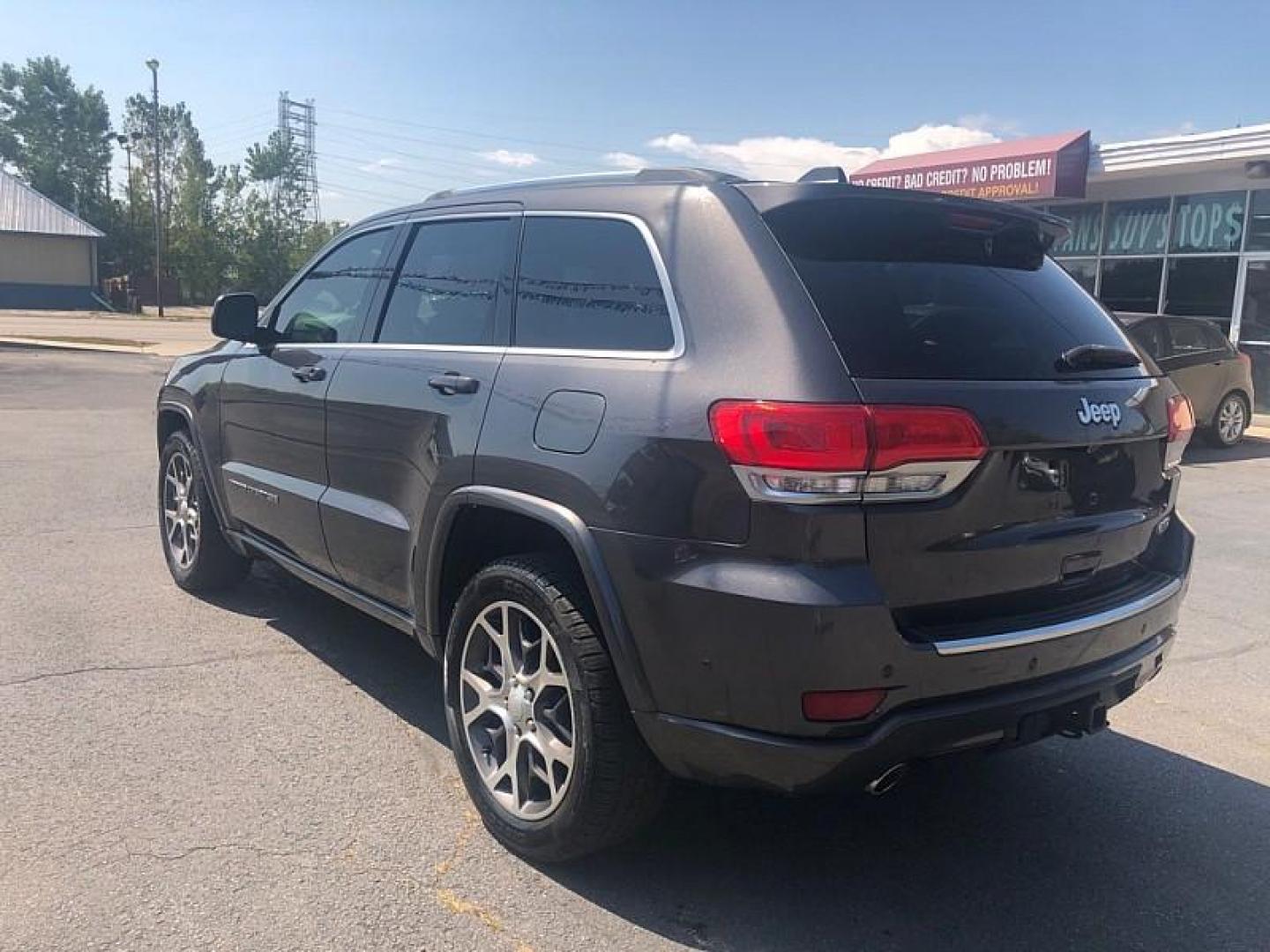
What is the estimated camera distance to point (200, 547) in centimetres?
541

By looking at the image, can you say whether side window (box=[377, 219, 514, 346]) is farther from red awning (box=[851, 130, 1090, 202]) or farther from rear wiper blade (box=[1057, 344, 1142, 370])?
red awning (box=[851, 130, 1090, 202])

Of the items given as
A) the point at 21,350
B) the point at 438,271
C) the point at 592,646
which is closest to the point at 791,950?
the point at 592,646

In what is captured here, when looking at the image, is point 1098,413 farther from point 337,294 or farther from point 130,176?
point 130,176

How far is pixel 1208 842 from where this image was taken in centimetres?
336

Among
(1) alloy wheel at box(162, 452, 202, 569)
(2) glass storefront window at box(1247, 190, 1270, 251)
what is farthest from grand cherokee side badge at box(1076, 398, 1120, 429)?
(2) glass storefront window at box(1247, 190, 1270, 251)

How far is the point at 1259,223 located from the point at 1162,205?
5.97 feet

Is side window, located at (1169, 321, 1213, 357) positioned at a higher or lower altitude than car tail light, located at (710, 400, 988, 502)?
higher


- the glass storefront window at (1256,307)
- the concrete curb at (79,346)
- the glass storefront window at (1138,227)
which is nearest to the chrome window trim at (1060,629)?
the glass storefront window at (1256,307)

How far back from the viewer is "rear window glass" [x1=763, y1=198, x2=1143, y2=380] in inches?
105

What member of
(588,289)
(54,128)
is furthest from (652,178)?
(54,128)

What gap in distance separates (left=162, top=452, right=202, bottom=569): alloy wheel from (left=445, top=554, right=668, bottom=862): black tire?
295cm

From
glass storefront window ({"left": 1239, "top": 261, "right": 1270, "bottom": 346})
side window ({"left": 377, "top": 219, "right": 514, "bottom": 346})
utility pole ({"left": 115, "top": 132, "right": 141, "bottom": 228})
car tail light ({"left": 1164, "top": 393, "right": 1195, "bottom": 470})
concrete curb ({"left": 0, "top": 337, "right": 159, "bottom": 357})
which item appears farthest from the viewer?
utility pole ({"left": 115, "top": 132, "right": 141, "bottom": 228})

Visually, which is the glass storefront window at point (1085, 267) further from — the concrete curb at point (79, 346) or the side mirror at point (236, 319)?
the concrete curb at point (79, 346)

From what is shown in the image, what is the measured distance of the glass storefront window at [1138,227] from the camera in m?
17.4
